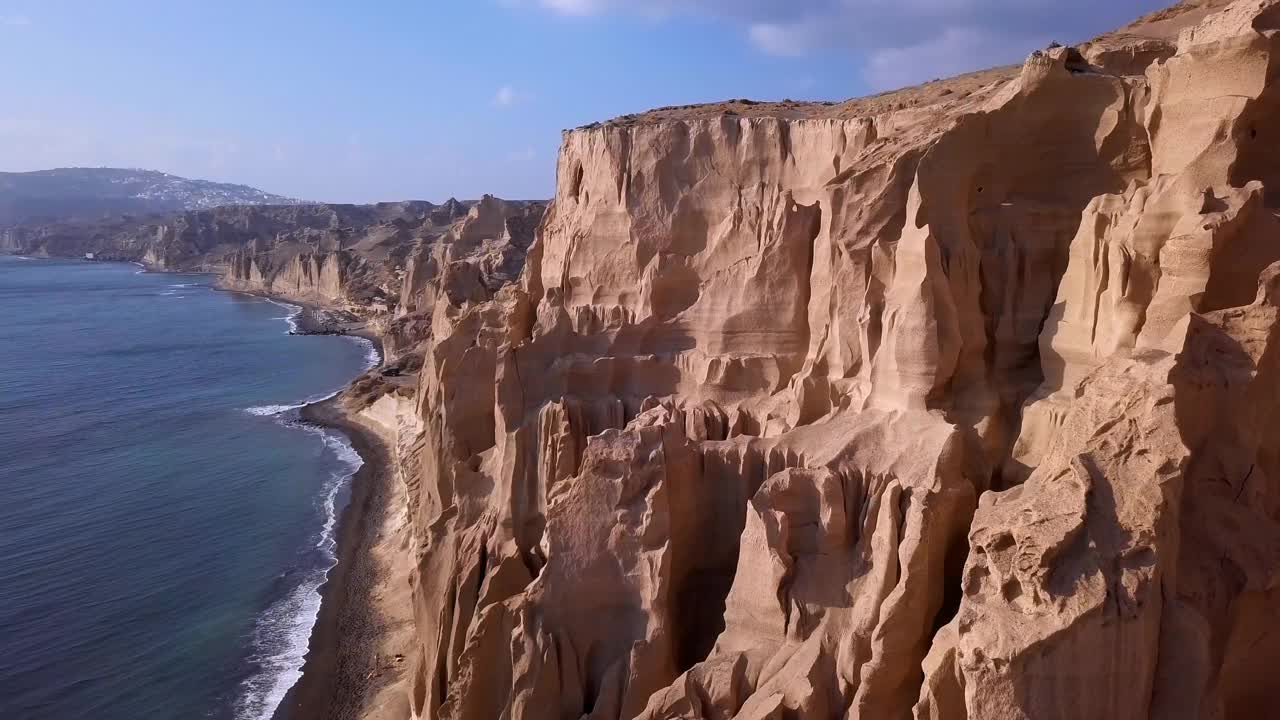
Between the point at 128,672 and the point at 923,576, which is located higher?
the point at 923,576

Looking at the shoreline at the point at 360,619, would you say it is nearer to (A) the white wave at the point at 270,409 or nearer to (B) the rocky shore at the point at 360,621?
(B) the rocky shore at the point at 360,621

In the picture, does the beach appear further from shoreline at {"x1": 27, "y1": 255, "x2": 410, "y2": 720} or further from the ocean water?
the ocean water

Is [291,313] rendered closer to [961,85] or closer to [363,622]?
[363,622]

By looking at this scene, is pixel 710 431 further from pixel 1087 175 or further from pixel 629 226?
pixel 1087 175

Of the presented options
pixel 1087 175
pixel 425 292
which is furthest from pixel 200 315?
pixel 1087 175

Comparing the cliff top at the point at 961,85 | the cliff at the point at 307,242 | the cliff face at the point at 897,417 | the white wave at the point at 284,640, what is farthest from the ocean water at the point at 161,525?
the cliff top at the point at 961,85

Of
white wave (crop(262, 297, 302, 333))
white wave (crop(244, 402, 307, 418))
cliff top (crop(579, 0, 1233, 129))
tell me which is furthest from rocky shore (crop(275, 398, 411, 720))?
white wave (crop(262, 297, 302, 333))
